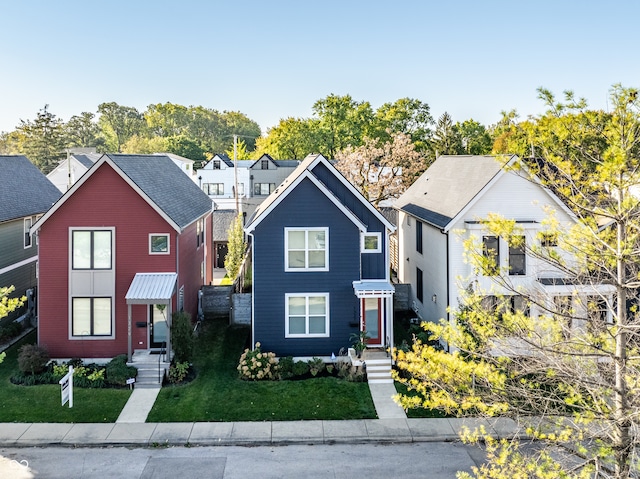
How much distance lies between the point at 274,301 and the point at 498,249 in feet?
31.2

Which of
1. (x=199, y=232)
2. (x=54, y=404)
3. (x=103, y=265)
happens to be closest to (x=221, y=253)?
(x=199, y=232)

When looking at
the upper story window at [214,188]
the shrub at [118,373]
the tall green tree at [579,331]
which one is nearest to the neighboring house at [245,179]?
the upper story window at [214,188]

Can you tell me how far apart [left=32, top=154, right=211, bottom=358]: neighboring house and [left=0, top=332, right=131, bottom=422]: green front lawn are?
8.06ft

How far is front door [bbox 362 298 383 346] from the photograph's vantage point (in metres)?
22.1

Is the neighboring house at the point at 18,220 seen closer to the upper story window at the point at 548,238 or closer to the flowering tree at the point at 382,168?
the upper story window at the point at 548,238

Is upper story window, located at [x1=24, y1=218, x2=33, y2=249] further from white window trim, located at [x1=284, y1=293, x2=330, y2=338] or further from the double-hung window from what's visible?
white window trim, located at [x1=284, y1=293, x2=330, y2=338]

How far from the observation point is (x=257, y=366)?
2025 cm

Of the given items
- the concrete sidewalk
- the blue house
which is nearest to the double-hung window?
the concrete sidewalk

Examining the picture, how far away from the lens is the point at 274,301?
855 inches

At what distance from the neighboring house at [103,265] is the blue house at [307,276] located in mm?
3722

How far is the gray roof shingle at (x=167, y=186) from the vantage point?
2250 centimetres

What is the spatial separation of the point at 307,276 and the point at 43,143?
7631cm

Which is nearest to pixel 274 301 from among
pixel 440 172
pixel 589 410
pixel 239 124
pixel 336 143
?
pixel 440 172

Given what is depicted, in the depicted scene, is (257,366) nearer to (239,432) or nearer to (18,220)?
(239,432)
